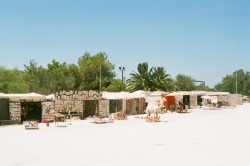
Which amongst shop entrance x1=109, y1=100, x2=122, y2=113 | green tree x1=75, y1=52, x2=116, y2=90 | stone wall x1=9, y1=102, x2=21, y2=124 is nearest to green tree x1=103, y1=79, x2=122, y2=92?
green tree x1=75, y1=52, x2=116, y2=90

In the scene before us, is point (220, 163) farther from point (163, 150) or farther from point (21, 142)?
point (21, 142)

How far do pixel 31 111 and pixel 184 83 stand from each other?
5919 centimetres

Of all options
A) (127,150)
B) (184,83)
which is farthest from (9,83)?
(184,83)

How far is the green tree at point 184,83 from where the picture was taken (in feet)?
271

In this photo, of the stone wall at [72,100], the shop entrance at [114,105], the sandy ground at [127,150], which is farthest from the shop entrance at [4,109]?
the shop entrance at [114,105]

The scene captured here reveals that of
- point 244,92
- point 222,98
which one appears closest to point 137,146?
point 222,98

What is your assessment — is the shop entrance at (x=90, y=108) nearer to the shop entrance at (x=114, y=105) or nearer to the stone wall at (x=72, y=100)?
the stone wall at (x=72, y=100)

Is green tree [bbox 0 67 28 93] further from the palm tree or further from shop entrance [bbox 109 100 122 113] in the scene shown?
the palm tree

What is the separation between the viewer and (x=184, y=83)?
84250mm

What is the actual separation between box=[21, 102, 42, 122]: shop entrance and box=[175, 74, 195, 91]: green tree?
180ft

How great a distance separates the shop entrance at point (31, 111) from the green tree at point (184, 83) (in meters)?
54.8

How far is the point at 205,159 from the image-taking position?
11719 millimetres

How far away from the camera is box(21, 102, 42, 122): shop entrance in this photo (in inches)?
1142

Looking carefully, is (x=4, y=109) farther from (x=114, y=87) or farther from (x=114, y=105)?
(x=114, y=87)
